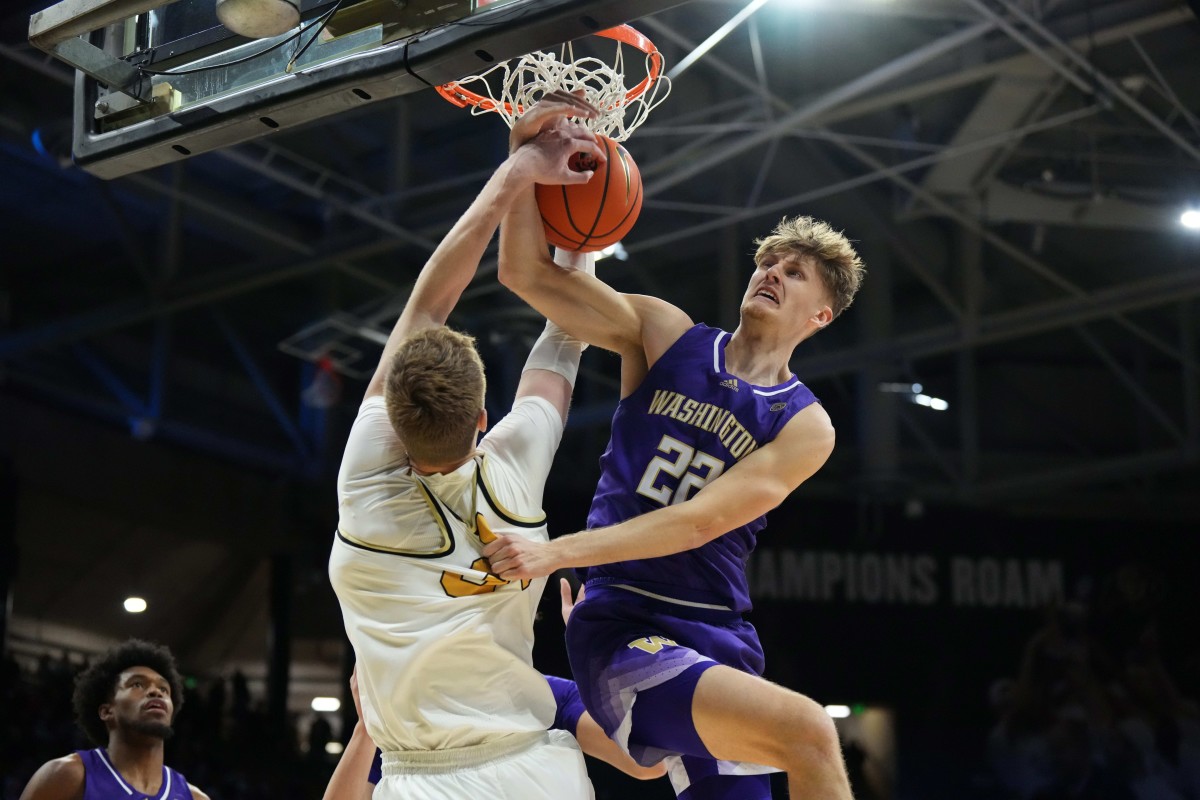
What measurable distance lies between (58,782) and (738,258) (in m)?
9.71

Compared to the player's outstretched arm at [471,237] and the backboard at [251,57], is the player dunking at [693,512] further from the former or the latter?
the backboard at [251,57]

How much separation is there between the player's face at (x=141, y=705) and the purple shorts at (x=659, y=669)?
2930 mm

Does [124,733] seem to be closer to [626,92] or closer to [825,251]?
[626,92]

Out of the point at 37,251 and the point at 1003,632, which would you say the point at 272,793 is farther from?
the point at 1003,632

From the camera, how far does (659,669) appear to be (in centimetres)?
346

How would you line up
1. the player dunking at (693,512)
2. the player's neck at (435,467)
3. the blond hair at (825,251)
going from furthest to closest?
the blond hair at (825,251) → the player dunking at (693,512) → the player's neck at (435,467)

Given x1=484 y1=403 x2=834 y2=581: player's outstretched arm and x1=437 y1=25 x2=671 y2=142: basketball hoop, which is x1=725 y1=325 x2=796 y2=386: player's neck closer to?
x1=484 y1=403 x2=834 y2=581: player's outstretched arm

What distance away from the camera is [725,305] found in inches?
512

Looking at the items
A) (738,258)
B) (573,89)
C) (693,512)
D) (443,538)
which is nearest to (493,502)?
(443,538)

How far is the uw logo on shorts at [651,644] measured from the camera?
Result: 139 inches

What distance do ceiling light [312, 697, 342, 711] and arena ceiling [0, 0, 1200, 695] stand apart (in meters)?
2.04

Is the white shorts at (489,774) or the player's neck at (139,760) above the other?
the player's neck at (139,760)

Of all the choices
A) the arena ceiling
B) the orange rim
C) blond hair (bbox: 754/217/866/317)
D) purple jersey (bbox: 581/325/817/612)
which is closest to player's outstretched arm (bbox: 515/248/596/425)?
purple jersey (bbox: 581/325/817/612)

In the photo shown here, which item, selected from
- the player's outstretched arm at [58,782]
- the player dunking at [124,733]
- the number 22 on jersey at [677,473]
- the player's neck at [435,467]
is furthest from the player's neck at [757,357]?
A: the player's outstretched arm at [58,782]
